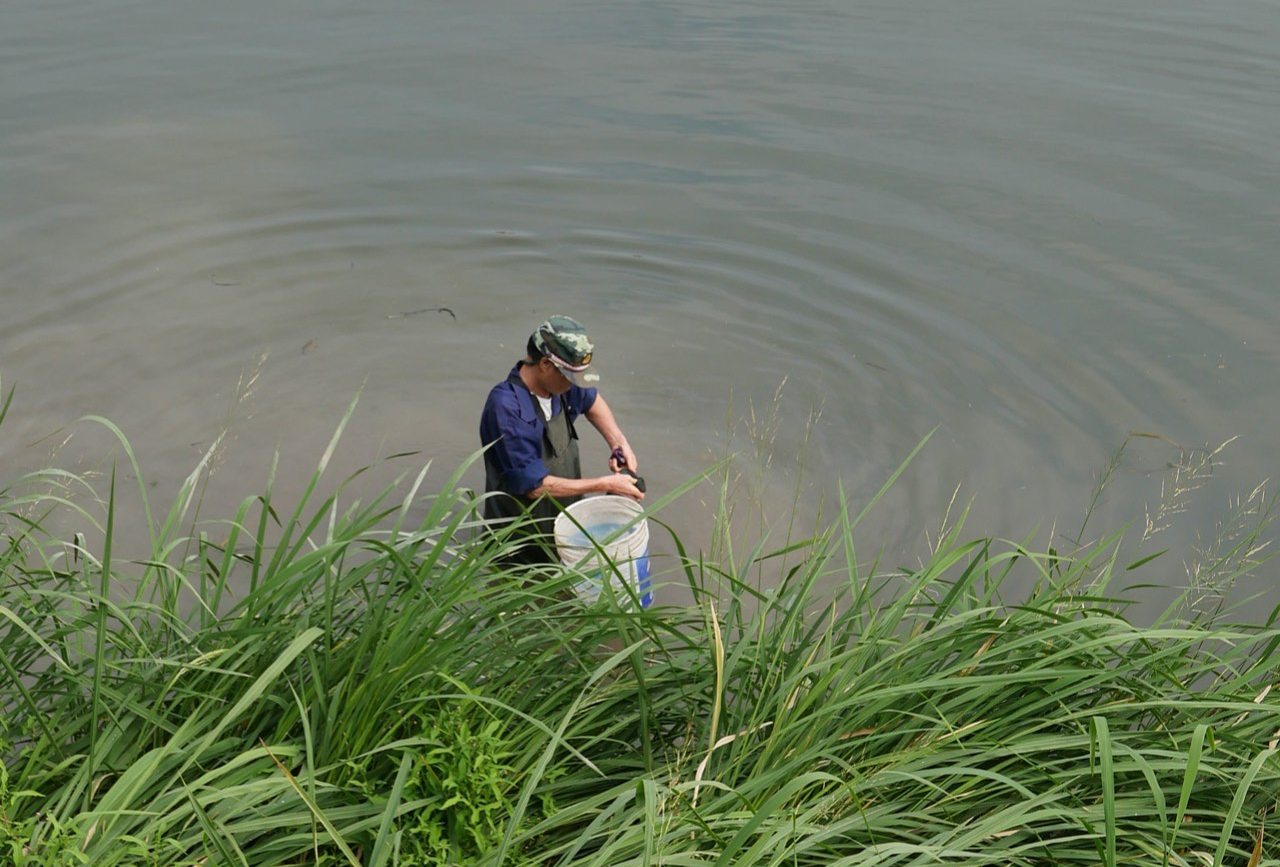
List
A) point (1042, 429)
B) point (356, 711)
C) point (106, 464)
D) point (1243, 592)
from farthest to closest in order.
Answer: point (1042, 429)
point (106, 464)
point (1243, 592)
point (356, 711)

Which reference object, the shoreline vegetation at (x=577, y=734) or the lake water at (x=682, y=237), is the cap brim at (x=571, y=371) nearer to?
the lake water at (x=682, y=237)

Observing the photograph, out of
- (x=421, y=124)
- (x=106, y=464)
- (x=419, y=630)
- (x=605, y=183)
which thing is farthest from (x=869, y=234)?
(x=419, y=630)

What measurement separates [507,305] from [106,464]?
2.74 metres

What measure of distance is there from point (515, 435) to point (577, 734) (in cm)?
227

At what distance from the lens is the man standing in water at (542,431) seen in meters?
5.14

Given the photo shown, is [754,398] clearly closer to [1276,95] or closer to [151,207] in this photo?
[151,207]

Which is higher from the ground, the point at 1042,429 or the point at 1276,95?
the point at 1276,95

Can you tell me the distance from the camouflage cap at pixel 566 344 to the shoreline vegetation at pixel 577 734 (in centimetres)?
184

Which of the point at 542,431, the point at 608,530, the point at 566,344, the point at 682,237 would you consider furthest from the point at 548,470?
the point at 682,237

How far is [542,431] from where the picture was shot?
5.39 m

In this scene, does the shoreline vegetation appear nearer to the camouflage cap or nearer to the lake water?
the camouflage cap

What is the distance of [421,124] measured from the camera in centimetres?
1061

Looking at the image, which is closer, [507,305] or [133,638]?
[133,638]

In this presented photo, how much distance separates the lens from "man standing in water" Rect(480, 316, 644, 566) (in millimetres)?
5137
